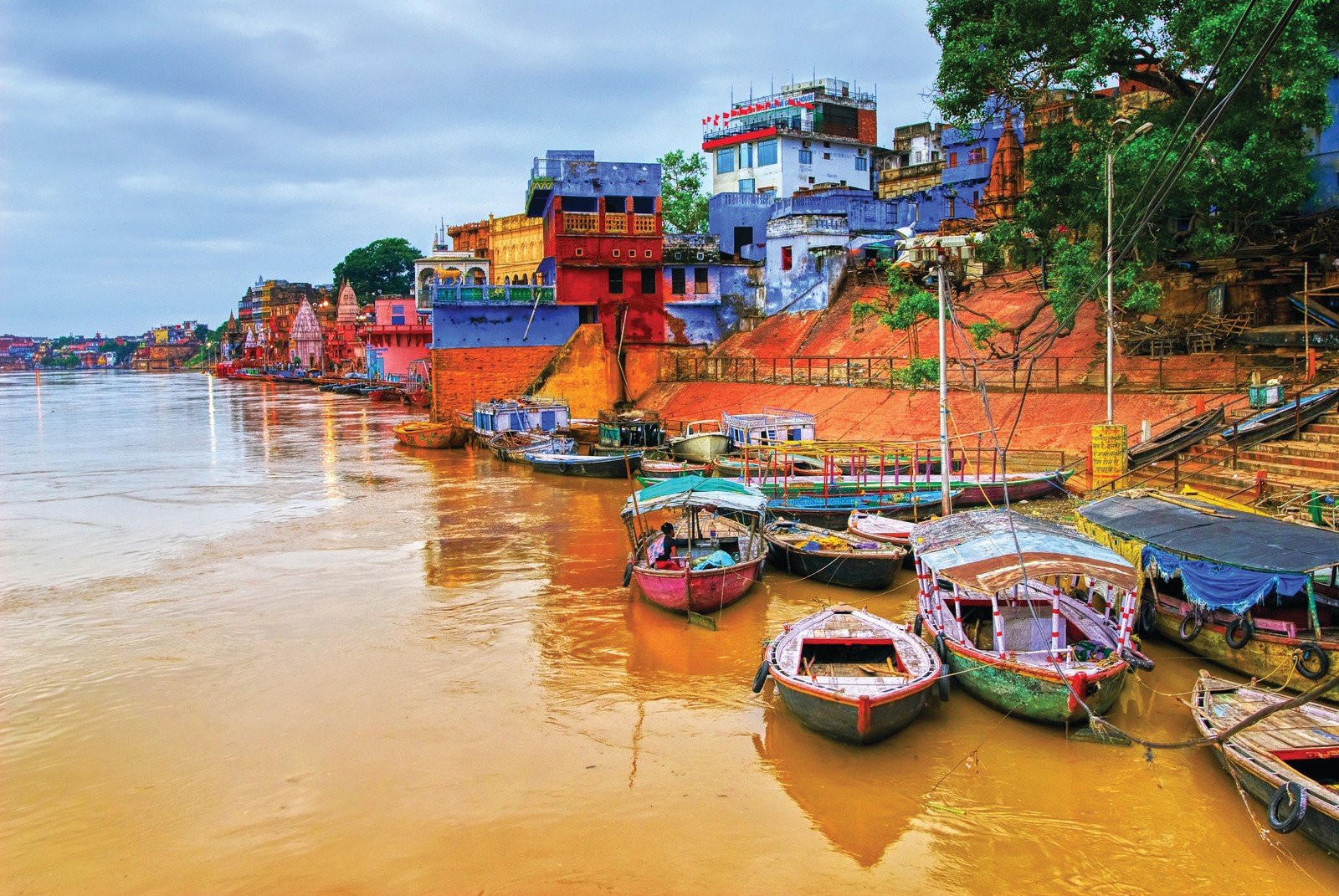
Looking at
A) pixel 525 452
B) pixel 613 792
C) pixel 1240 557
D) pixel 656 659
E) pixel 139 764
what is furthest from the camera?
pixel 525 452

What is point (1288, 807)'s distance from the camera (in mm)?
9070

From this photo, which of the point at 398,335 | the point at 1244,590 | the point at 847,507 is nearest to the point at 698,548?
the point at 847,507

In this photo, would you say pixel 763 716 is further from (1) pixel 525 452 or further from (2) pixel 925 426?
(1) pixel 525 452

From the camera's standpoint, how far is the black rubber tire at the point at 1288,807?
29.1ft

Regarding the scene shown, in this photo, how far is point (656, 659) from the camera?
49.6 feet

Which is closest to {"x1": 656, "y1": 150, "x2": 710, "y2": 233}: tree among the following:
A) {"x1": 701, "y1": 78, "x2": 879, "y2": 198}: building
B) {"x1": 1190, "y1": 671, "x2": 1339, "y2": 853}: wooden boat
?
{"x1": 701, "y1": 78, "x2": 879, "y2": 198}: building

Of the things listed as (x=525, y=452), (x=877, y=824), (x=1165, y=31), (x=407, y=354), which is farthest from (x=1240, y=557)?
(x=407, y=354)

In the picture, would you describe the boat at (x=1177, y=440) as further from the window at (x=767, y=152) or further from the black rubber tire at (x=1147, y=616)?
the window at (x=767, y=152)

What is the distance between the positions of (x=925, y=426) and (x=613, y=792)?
22.5 meters

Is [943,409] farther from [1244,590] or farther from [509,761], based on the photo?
[509,761]

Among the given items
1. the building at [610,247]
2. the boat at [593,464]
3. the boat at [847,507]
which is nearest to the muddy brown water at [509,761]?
the boat at [847,507]

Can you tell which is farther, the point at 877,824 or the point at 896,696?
the point at 896,696

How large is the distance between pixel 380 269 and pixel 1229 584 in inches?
4489

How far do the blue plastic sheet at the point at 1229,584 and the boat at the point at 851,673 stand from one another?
3999 millimetres
